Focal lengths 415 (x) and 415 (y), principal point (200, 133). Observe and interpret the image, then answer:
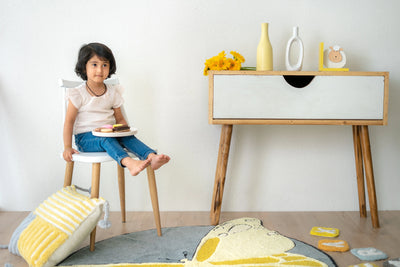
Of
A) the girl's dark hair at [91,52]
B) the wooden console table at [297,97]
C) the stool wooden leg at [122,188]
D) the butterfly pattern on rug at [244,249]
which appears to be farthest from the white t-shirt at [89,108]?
the butterfly pattern on rug at [244,249]

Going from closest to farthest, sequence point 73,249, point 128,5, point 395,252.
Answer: point 73,249
point 395,252
point 128,5

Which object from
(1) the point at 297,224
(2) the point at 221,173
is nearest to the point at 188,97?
(2) the point at 221,173

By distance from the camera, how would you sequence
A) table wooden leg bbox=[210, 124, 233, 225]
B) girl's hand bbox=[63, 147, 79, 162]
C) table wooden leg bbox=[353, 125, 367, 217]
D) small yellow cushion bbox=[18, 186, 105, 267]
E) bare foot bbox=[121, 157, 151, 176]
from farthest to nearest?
table wooden leg bbox=[353, 125, 367, 217] → table wooden leg bbox=[210, 124, 233, 225] → girl's hand bbox=[63, 147, 79, 162] → bare foot bbox=[121, 157, 151, 176] → small yellow cushion bbox=[18, 186, 105, 267]

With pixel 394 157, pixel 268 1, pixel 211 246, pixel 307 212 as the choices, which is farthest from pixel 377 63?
pixel 211 246

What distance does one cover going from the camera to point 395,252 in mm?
1808

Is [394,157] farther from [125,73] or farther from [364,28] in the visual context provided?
[125,73]

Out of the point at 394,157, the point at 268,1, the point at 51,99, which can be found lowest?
the point at 394,157

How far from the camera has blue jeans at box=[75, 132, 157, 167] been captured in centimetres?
183

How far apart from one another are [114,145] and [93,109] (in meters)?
0.26

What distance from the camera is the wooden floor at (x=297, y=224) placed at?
188cm

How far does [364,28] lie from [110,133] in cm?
153

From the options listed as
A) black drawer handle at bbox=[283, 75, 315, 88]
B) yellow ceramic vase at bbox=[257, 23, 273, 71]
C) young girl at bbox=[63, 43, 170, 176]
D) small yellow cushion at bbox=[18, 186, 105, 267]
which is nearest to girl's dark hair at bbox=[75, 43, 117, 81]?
young girl at bbox=[63, 43, 170, 176]

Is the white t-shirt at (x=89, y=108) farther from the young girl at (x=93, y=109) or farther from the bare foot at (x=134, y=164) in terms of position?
the bare foot at (x=134, y=164)

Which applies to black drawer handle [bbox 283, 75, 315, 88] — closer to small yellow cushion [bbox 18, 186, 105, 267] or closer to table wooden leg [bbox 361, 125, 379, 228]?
table wooden leg [bbox 361, 125, 379, 228]
